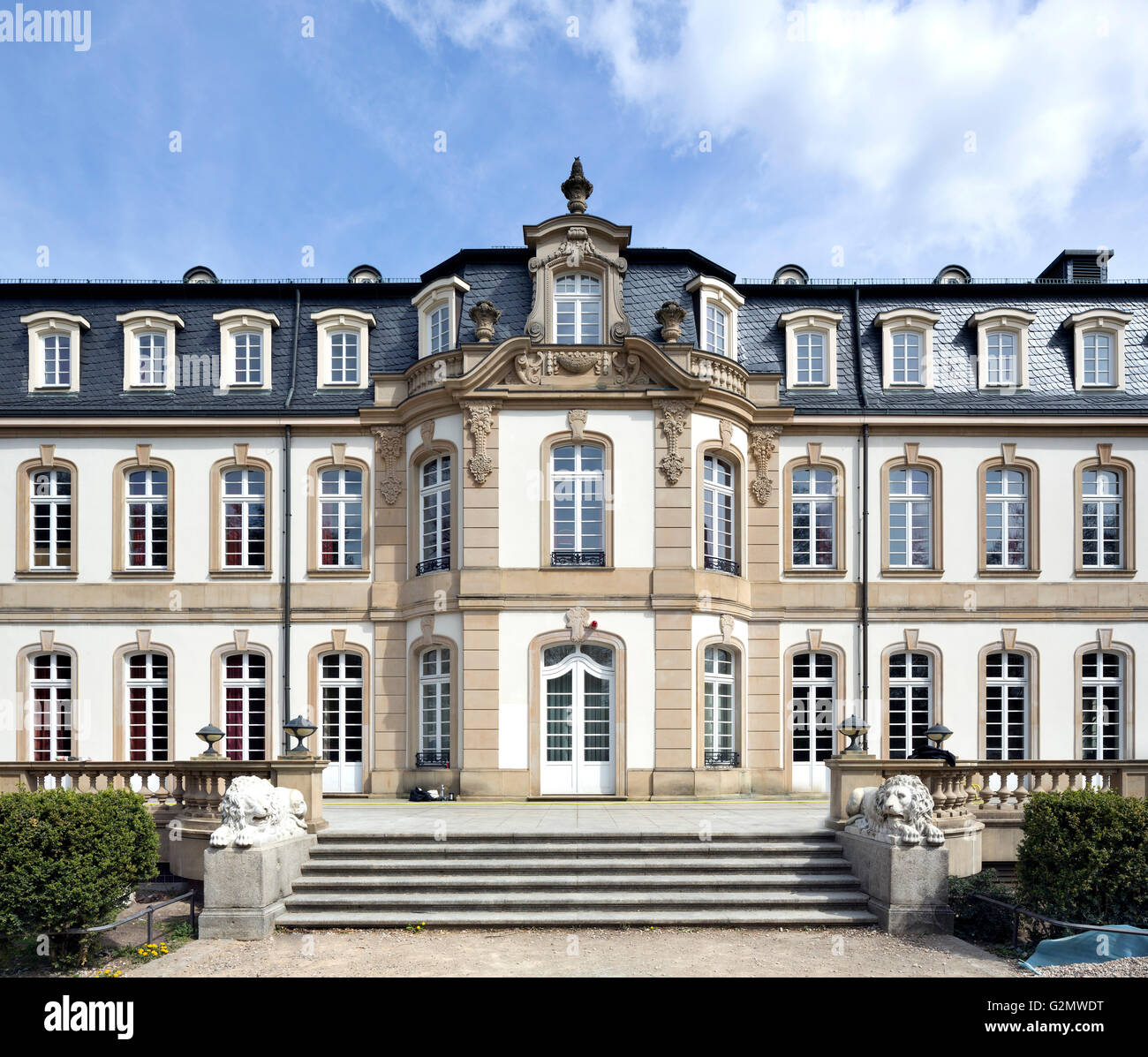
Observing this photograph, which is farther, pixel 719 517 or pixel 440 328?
pixel 440 328

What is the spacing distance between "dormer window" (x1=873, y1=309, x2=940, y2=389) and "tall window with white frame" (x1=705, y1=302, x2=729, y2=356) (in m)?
3.80

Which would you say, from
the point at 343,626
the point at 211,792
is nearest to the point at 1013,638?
the point at 343,626

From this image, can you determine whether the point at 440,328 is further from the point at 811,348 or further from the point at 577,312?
the point at 811,348

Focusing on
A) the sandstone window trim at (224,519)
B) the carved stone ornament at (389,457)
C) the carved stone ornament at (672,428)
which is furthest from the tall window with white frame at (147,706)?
the carved stone ornament at (672,428)

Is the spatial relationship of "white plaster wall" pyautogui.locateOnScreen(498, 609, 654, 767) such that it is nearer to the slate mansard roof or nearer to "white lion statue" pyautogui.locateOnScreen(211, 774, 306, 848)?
the slate mansard roof

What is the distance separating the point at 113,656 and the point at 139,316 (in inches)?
312

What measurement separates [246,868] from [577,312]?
1388 cm

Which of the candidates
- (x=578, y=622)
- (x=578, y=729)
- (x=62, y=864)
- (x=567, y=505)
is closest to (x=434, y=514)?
(x=567, y=505)

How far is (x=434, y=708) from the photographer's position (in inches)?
891

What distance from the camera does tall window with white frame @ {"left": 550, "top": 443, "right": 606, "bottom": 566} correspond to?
71.8ft

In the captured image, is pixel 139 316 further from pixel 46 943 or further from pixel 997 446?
pixel 997 446

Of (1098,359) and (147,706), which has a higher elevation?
(1098,359)

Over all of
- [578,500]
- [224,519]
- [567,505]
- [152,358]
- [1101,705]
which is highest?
[152,358]

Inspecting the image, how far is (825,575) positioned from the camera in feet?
78.0
